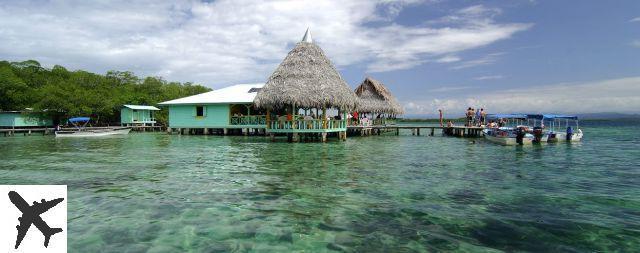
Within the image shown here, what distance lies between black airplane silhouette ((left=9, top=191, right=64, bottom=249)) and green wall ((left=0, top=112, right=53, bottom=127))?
125 ft

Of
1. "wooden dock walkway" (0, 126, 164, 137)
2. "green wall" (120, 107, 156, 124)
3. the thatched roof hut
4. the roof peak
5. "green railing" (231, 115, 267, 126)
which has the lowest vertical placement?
"wooden dock walkway" (0, 126, 164, 137)

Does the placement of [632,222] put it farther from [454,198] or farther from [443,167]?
[443,167]

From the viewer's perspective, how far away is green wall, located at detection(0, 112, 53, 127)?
34188mm

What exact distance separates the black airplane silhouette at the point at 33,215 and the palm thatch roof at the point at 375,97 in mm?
29247

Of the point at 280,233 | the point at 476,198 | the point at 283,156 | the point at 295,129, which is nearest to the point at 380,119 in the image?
the point at 295,129

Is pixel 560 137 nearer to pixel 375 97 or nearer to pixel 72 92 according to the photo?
pixel 375 97

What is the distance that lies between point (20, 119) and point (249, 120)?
2313cm

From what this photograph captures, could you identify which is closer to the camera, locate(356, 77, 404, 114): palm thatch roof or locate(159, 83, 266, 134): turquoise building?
locate(159, 83, 266, 134): turquoise building

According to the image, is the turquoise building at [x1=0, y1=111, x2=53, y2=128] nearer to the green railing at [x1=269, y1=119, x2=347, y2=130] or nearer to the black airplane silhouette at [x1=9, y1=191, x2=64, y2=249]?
the green railing at [x1=269, y1=119, x2=347, y2=130]

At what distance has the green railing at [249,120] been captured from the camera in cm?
2694

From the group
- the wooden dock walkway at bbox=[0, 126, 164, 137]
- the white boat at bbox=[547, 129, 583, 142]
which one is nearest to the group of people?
the white boat at bbox=[547, 129, 583, 142]

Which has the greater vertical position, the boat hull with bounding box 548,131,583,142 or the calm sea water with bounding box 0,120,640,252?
the boat hull with bounding box 548,131,583,142

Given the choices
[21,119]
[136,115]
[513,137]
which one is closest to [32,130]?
[21,119]

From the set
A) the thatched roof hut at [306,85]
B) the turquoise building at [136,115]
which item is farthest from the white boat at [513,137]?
the turquoise building at [136,115]
